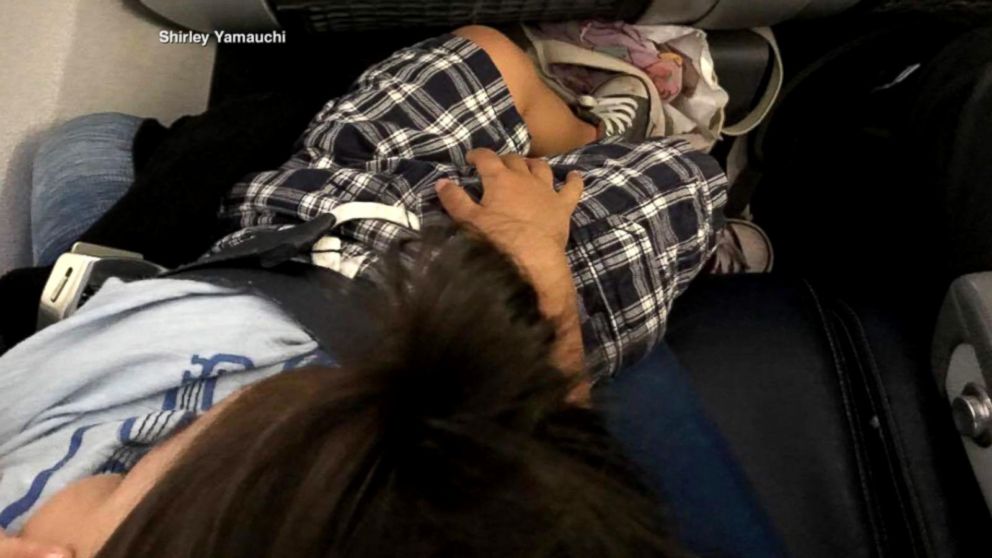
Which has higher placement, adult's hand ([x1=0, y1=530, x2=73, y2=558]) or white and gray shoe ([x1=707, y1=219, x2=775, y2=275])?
adult's hand ([x1=0, y1=530, x2=73, y2=558])

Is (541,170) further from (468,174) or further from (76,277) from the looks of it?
(76,277)

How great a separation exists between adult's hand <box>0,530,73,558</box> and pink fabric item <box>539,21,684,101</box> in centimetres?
64

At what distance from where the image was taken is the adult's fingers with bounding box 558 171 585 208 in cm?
68

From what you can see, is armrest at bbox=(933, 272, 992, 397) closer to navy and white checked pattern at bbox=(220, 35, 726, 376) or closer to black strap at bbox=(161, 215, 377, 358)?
navy and white checked pattern at bbox=(220, 35, 726, 376)

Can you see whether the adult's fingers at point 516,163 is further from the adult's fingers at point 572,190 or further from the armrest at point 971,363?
the armrest at point 971,363

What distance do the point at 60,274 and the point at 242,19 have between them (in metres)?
0.33

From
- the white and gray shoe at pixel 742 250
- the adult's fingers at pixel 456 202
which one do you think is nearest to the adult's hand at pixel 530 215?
the adult's fingers at pixel 456 202

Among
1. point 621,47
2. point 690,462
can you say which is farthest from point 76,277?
point 621,47

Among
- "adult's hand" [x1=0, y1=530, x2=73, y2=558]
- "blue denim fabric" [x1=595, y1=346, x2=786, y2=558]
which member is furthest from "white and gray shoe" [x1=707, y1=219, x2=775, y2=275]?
"adult's hand" [x1=0, y1=530, x2=73, y2=558]

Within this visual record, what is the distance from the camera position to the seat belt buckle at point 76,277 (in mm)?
557

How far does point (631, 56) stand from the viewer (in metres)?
0.87

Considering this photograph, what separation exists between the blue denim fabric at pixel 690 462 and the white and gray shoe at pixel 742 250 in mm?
292

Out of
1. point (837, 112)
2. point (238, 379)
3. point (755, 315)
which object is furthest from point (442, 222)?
point (837, 112)

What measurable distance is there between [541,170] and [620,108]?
19cm
